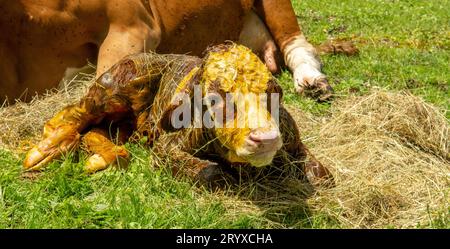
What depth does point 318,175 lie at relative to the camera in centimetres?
390

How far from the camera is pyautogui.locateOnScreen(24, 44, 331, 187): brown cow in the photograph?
341cm

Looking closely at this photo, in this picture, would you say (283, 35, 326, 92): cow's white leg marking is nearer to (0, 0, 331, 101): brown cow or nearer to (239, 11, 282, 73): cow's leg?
(239, 11, 282, 73): cow's leg

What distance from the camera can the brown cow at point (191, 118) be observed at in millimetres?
3408

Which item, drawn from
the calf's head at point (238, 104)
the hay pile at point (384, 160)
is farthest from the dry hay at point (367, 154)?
the calf's head at point (238, 104)

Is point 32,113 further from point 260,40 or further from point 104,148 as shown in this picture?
point 260,40

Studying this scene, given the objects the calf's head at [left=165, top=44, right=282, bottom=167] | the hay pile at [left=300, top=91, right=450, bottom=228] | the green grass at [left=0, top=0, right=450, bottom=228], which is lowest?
the hay pile at [left=300, top=91, right=450, bottom=228]

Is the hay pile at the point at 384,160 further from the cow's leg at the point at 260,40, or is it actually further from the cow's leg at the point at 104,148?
the cow's leg at the point at 260,40

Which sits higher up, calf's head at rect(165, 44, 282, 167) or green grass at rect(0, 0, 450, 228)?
calf's head at rect(165, 44, 282, 167)

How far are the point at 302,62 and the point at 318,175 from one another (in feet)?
8.50

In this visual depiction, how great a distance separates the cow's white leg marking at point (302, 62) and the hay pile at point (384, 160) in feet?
2.32

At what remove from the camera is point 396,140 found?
4.63m

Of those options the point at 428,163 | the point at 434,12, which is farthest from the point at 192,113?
the point at 434,12

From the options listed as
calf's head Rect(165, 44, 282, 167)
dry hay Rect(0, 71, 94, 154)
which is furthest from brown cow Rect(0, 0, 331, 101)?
calf's head Rect(165, 44, 282, 167)
